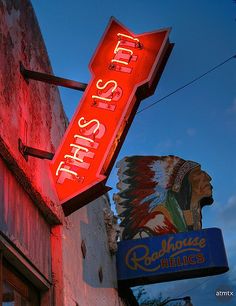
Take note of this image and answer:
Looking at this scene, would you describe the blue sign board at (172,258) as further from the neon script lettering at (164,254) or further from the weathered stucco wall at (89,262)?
the weathered stucco wall at (89,262)

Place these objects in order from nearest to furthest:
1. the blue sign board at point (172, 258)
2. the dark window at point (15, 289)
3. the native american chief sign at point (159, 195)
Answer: the dark window at point (15, 289) → the blue sign board at point (172, 258) → the native american chief sign at point (159, 195)

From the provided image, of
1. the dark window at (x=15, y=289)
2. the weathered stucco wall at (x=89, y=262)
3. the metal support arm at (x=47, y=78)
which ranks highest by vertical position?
the metal support arm at (x=47, y=78)

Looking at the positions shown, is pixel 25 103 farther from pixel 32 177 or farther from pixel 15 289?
pixel 15 289

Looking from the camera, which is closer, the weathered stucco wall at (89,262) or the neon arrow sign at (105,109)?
the neon arrow sign at (105,109)

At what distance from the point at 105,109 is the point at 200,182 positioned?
787 cm

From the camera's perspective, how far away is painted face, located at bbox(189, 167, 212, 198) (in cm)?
1406

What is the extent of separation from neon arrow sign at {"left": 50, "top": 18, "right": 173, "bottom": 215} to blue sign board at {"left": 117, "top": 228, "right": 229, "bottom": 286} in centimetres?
604

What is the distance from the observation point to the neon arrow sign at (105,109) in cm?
628

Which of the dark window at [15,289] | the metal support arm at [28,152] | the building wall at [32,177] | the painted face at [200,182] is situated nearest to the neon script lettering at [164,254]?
the painted face at [200,182]

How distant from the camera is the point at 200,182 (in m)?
14.3

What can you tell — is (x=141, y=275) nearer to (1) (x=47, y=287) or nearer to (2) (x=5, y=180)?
(1) (x=47, y=287)

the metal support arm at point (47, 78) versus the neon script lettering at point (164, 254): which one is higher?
the metal support arm at point (47, 78)

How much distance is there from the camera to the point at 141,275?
1233cm

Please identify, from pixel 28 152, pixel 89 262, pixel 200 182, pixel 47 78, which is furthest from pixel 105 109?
pixel 200 182
